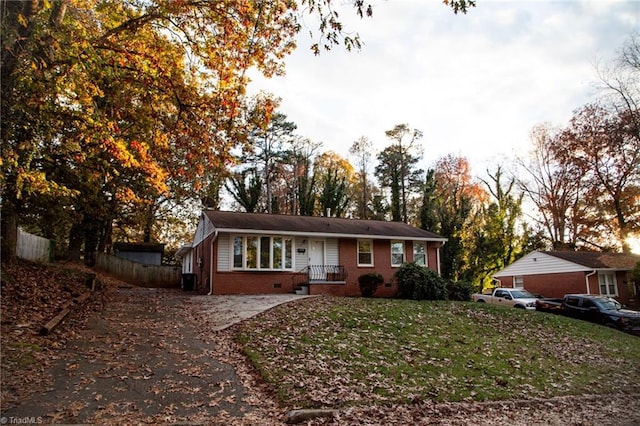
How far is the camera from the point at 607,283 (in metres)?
29.1

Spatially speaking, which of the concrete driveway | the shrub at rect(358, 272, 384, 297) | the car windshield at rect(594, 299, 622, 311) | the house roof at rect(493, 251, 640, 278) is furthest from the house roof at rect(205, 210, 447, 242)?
the house roof at rect(493, 251, 640, 278)

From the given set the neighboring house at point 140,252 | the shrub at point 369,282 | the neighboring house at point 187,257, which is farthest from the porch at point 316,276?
the neighboring house at point 140,252

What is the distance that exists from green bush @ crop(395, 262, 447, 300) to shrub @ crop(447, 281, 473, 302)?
80cm

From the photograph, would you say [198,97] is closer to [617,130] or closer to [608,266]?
[617,130]

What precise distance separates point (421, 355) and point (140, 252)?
94.2 feet

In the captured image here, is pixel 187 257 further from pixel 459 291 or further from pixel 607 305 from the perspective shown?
pixel 607 305

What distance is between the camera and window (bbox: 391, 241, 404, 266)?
81.2 ft

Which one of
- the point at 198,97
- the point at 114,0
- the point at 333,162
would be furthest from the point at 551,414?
the point at 333,162

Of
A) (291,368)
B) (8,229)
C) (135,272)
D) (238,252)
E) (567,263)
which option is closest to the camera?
(291,368)

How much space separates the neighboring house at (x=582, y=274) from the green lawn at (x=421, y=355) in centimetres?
1269

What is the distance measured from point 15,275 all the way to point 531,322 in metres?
18.2

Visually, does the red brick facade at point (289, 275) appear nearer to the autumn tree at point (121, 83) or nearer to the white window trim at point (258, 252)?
the white window trim at point (258, 252)

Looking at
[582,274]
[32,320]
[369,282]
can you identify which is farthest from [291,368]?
[582,274]

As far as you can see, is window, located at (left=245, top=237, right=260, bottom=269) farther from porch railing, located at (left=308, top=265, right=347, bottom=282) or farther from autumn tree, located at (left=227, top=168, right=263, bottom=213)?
autumn tree, located at (left=227, top=168, right=263, bottom=213)
